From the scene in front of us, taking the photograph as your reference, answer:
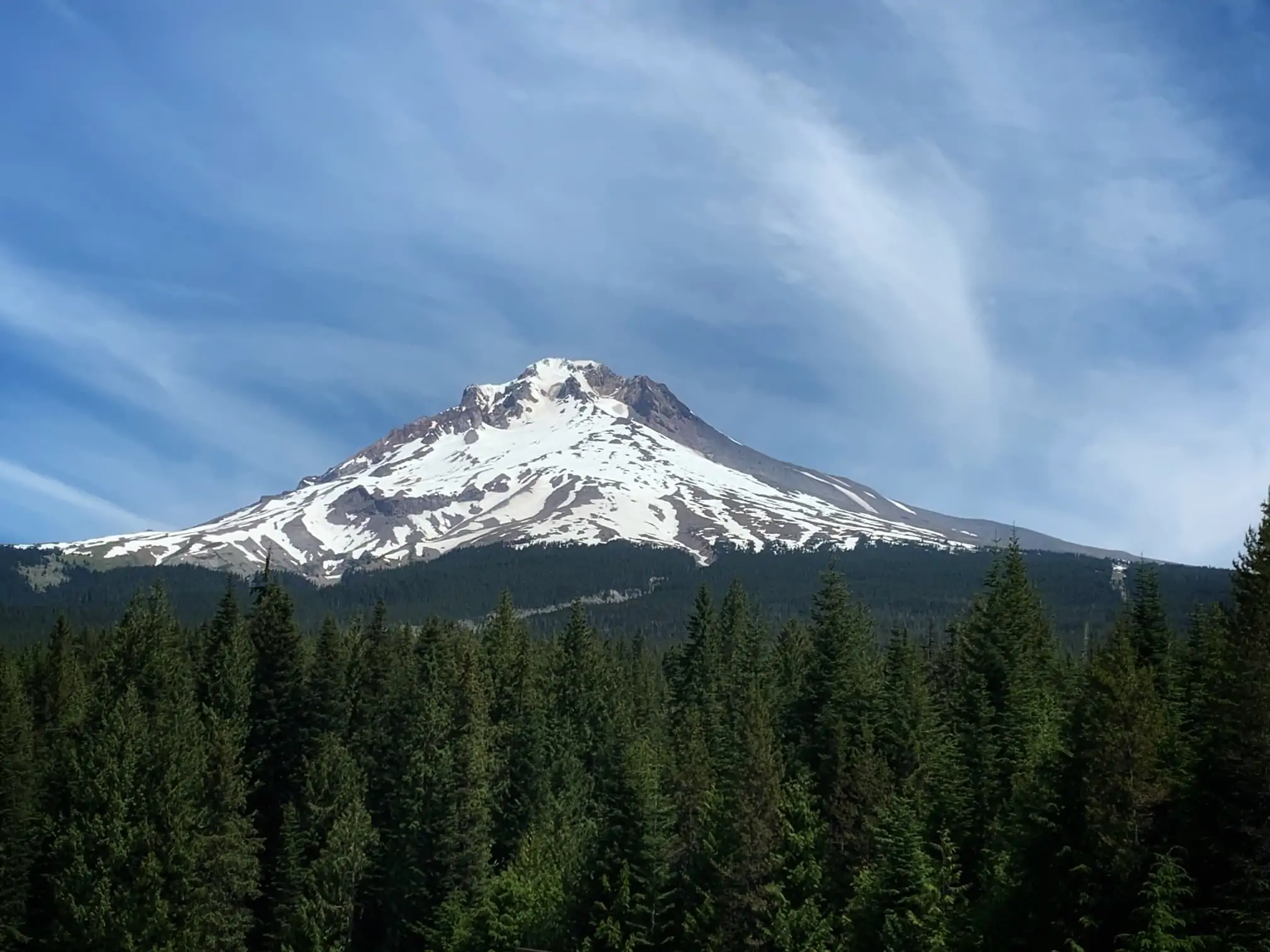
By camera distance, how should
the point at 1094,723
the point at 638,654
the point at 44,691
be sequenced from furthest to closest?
the point at 638,654 → the point at 44,691 → the point at 1094,723

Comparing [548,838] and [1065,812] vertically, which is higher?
[1065,812]

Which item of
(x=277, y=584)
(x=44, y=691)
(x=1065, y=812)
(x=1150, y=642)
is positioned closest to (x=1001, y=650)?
(x=1150, y=642)

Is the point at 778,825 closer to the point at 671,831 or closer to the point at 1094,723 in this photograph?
the point at 671,831

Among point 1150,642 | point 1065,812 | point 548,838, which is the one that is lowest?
point 548,838

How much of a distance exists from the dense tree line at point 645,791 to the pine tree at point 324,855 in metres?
0.18

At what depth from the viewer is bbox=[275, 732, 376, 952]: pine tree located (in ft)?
184

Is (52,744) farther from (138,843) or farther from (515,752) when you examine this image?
(515,752)

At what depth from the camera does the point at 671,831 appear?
47.2 m

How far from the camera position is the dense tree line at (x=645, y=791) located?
96.8 ft

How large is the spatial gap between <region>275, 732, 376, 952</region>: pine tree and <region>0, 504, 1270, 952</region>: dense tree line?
0.18 m

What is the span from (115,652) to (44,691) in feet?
33.6

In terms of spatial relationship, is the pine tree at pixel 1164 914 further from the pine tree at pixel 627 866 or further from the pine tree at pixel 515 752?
the pine tree at pixel 515 752

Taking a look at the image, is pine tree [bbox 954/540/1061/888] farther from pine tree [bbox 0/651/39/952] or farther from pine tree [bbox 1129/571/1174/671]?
pine tree [bbox 0/651/39/952]

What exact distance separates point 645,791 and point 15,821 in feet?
101
